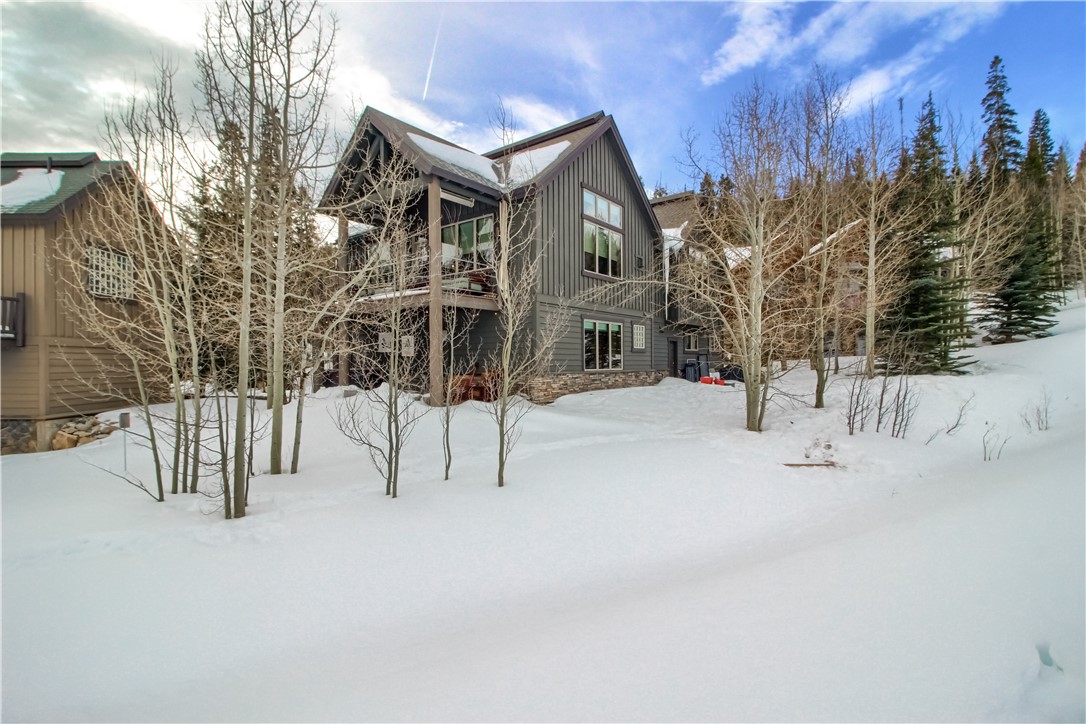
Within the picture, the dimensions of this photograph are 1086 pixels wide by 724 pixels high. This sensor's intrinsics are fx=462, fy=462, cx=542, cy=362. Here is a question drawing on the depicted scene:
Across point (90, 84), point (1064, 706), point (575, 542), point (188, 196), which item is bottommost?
point (575, 542)

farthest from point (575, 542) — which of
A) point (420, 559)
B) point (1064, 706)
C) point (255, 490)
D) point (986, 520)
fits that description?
point (255, 490)

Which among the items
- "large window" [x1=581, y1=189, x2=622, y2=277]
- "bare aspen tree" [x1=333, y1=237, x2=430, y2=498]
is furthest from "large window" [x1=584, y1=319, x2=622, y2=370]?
"bare aspen tree" [x1=333, y1=237, x2=430, y2=498]

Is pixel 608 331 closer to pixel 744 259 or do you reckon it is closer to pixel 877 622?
pixel 744 259

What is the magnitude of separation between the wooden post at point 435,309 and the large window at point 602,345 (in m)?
5.39

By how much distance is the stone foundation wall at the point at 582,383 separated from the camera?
13.3 m

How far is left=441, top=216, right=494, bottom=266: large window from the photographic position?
1407 centimetres

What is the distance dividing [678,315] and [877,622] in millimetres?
17900

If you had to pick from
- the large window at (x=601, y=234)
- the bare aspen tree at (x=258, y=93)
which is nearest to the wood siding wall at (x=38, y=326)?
the bare aspen tree at (x=258, y=93)

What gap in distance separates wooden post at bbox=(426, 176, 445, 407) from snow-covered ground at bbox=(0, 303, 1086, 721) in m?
4.32

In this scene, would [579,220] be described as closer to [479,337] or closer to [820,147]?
[479,337]

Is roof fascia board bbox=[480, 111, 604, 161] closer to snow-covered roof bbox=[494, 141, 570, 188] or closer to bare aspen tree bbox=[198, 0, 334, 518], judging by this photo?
snow-covered roof bbox=[494, 141, 570, 188]

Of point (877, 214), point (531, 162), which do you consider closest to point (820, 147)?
point (877, 214)

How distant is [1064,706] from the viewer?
211 cm

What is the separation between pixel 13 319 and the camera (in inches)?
388
